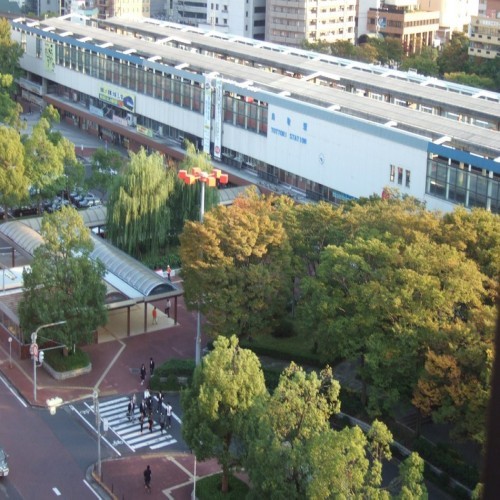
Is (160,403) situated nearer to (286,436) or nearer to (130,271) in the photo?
(130,271)

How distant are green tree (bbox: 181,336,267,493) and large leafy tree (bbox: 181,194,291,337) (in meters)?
9.08

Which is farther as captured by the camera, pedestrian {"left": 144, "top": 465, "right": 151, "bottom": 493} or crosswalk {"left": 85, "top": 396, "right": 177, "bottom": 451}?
crosswalk {"left": 85, "top": 396, "right": 177, "bottom": 451}

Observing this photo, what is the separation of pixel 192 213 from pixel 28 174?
1040 cm

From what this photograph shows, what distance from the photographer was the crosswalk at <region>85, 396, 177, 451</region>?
31734 millimetres

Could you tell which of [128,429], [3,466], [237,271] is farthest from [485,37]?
[3,466]

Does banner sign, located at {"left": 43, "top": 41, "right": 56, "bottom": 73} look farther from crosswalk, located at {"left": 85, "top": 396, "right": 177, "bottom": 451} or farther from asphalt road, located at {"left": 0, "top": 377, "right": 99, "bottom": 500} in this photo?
crosswalk, located at {"left": 85, "top": 396, "right": 177, "bottom": 451}

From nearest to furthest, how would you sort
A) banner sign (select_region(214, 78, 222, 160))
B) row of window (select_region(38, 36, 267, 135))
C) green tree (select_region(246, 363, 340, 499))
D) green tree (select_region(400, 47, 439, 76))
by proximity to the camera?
green tree (select_region(246, 363, 340, 499))
row of window (select_region(38, 36, 267, 135))
banner sign (select_region(214, 78, 222, 160))
green tree (select_region(400, 47, 439, 76))

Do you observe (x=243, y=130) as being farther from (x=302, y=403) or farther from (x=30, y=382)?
(x=302, y=403)

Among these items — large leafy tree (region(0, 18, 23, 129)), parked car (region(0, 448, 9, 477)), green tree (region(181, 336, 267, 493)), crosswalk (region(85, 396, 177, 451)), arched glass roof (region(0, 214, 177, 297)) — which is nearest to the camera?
green tree (region(181, 336, 267, 493))

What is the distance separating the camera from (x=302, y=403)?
23.3 metres

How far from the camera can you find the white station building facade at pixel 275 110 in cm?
4781

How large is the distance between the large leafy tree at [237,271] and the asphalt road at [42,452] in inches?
265

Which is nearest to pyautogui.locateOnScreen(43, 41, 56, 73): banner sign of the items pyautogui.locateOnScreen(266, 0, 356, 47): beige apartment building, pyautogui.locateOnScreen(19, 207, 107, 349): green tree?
pyautogui.locateOnScreen(266, 0, 356, 47): beige apartment building

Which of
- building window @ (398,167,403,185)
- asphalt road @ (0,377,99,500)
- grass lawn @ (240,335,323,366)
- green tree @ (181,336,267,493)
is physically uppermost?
building window @ (398,167,403,185)
